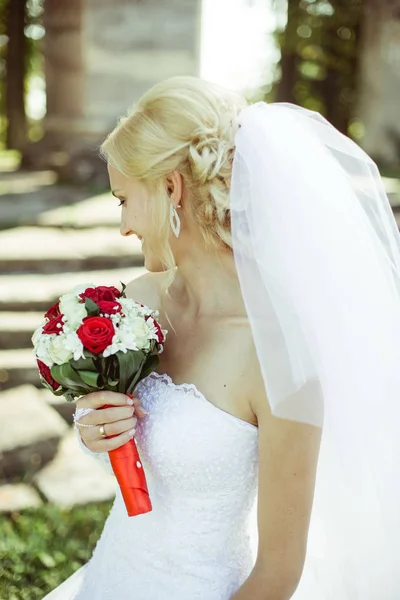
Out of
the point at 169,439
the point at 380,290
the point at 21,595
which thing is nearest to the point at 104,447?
the point at 169,439

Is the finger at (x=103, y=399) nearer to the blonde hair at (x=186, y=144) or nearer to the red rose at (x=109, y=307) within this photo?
the red rose at (x=109, y=307)

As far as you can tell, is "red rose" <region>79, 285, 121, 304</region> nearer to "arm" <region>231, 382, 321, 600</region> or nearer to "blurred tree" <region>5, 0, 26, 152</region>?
"arm" <region>231, 382, 321, 600</region>

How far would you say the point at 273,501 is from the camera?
1.68 meters

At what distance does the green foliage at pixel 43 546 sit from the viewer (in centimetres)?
336

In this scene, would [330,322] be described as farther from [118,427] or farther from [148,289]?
[148,289]

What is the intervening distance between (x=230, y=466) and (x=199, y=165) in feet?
2.37

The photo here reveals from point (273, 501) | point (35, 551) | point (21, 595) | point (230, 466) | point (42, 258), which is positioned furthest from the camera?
point (42, 258)

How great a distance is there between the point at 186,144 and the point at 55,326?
538mm

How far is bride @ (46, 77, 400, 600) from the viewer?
1.71 m

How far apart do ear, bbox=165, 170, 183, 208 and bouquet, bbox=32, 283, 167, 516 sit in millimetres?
275

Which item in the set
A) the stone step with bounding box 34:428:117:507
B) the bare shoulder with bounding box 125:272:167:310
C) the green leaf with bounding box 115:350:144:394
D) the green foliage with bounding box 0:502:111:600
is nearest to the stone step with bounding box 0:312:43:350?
the stone step with bounding box 34:428:117:507

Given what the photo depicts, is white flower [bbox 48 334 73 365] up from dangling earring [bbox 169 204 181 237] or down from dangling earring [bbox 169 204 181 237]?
down

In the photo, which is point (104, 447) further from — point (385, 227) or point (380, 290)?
point (385, 227)

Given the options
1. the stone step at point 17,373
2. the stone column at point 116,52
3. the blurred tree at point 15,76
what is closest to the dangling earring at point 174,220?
the stone step at point 17,373
